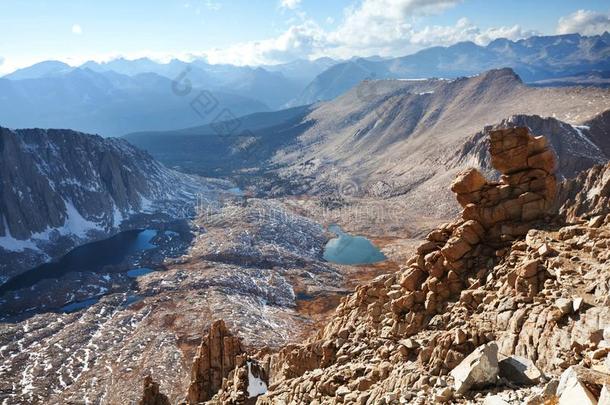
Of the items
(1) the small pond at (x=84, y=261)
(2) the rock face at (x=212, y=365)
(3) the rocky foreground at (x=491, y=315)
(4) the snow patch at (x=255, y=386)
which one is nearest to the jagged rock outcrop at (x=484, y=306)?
(3) the rocky foreground at (x=491, y=315)

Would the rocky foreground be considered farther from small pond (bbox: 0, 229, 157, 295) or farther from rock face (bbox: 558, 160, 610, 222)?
small pond (bbox: 0, 229, 157, 295)

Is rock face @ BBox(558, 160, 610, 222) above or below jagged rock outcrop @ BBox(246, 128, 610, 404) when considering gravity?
below

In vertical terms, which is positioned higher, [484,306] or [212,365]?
[484,306]

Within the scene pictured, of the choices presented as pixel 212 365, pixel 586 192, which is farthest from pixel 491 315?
pixel 586 192

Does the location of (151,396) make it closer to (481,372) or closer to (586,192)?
(481,372)

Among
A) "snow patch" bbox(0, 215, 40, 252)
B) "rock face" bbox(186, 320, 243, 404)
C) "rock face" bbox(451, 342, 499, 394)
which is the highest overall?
"snow patch" bbox(0, 215, 40, 252)

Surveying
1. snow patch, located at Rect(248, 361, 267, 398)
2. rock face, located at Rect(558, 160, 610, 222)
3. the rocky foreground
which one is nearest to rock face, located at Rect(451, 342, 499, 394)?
the rocky foreground
